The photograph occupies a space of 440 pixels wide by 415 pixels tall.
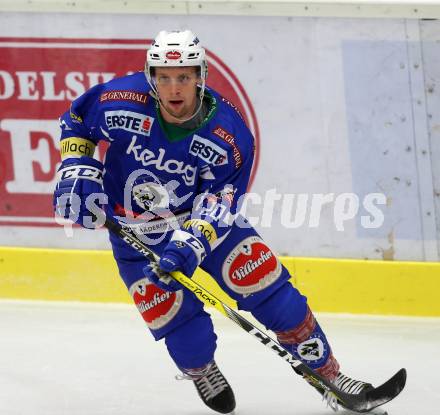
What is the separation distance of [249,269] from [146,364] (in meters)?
0.90

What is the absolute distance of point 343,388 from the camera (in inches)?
176

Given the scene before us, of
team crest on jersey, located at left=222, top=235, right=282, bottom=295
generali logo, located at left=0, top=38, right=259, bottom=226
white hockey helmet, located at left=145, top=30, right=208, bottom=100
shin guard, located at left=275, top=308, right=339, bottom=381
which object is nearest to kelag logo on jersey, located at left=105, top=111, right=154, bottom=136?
white hockey helmet, located at left=145, top=30, right=208, bottom=100

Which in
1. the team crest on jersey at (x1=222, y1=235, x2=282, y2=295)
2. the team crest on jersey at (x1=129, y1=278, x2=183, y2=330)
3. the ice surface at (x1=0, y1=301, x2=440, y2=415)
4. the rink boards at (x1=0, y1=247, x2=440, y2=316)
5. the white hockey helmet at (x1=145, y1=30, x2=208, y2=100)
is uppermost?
the white hockey helmet at (x1=145, y1=30, x2=208, y2=100)

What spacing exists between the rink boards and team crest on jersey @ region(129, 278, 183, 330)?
137 cm

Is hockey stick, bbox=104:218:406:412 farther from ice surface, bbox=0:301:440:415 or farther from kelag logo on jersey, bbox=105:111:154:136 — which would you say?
kelag logo on jersey, bbox=105:111:154:136

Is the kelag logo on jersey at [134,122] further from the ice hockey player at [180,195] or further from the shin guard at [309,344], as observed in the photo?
the shin guard at [309,344]

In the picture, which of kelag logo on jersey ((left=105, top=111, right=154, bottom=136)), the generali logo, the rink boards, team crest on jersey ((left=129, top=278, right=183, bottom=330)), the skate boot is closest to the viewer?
kelag logo on jersey ((left=105, top=111, right=154, bottom=136))

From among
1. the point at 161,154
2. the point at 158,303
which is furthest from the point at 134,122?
the point at 158,303

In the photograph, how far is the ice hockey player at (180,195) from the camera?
4.18 m

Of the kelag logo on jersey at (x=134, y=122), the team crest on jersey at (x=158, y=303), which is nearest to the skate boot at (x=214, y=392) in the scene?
the team crest on jersey at (x=158, y=303)

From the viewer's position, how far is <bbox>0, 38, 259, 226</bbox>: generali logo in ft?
18.7

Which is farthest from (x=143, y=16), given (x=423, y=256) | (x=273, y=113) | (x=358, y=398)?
(x=358, y=398)

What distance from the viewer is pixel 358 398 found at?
14.5 ft

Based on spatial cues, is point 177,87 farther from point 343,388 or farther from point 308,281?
point 308,281
